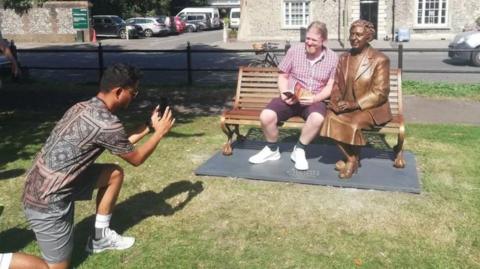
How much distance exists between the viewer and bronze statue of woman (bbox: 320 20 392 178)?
18.7 feet

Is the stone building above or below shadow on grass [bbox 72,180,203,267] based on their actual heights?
above

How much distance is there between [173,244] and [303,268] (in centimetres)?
108

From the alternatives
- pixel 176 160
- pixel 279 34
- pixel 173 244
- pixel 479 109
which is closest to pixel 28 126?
pixel 176 160

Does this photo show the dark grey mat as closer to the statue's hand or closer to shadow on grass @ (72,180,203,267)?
shadow on grass @ (72,180,203,267)

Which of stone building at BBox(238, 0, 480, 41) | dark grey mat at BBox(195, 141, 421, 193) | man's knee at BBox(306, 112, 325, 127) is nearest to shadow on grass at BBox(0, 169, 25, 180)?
dark grey mat at BBox(195, 141, 421, 193)

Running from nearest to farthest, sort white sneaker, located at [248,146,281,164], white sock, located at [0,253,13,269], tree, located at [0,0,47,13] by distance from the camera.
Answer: white sock, located at [0,253,13,269] < white sneaker, located at [248,146,281,164] < tree, located at [0,0,47,13]

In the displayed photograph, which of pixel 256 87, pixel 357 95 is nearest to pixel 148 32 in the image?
pixel 256 87

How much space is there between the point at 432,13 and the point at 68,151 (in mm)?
30627

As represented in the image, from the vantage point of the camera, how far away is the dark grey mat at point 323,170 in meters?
5.75

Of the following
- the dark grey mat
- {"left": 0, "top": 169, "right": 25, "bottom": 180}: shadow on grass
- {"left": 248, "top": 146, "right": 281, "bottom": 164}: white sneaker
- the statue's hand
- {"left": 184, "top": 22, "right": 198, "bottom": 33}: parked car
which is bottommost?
{"left": 0, "top": 169, "right": 25, "bottom": 180}: shadow on grass

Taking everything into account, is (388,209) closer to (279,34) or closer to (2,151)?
(2,151)

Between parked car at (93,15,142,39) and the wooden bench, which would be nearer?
the wooden bench

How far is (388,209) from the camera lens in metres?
5.16

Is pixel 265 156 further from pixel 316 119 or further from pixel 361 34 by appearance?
pixel 361 34
